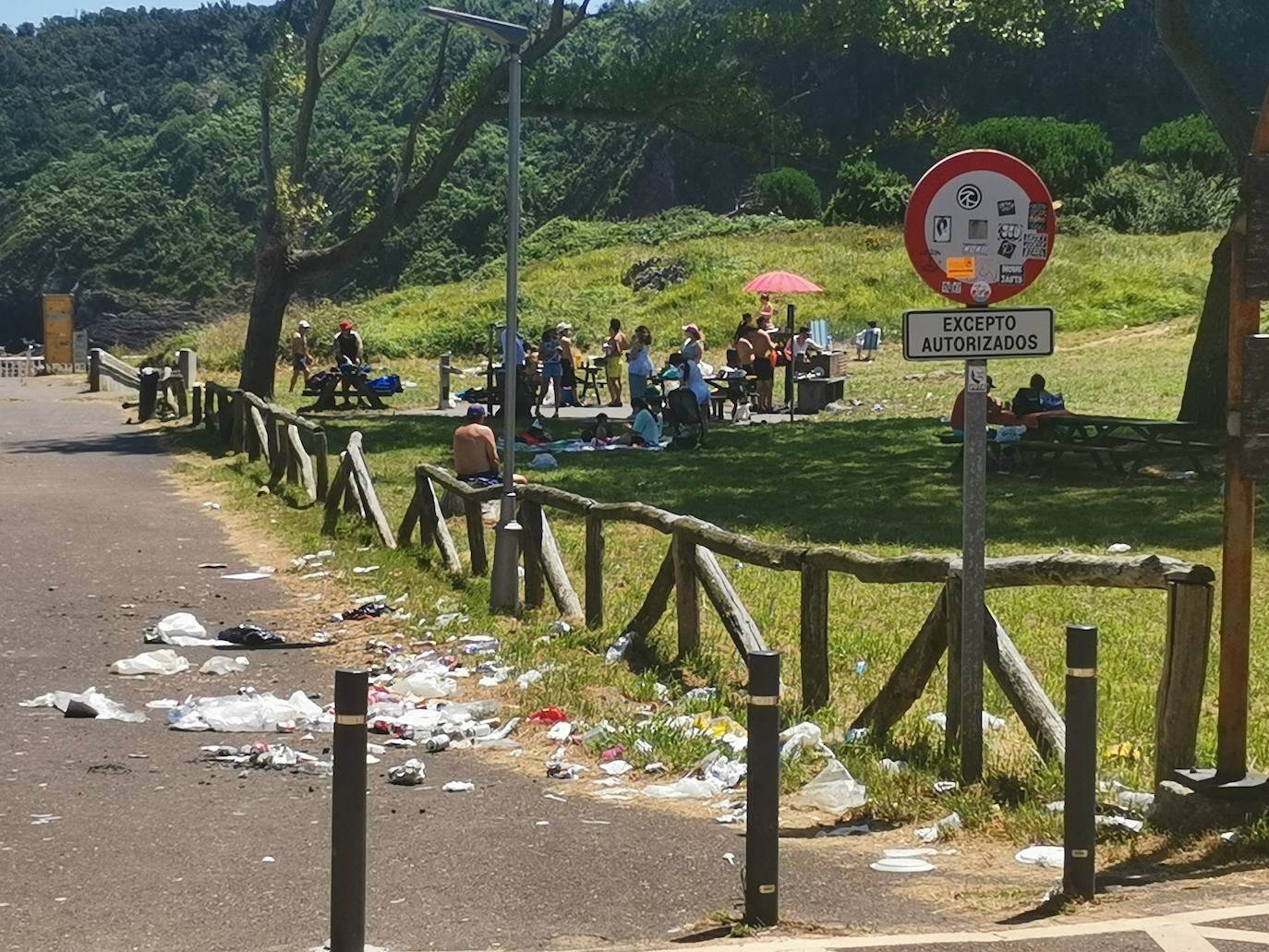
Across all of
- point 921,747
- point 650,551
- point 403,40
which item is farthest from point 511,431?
point 403,40

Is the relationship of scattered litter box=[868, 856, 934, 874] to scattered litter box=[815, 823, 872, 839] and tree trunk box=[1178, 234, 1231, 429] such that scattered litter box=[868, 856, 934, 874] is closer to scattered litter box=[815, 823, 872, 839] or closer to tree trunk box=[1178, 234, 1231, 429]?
scattered litter box=[815, 823, 872, 839]

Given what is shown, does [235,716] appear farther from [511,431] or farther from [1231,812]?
[1231,812]

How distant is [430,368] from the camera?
44.0 meters

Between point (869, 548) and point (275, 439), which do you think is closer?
point (869, 548)

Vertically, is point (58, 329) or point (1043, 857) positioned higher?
point (58, 329)

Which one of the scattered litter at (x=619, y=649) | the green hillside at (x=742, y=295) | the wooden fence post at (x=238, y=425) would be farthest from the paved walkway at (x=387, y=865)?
the green hillside at (x=742, y=295)

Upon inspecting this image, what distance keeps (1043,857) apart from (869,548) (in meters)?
8.38

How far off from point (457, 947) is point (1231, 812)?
9.24ft

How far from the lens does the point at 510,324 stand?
13359 mm

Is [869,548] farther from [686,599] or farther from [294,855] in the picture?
[294,855]

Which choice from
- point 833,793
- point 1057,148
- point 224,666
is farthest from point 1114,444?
point 1057,148

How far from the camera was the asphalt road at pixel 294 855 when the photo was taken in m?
6.15

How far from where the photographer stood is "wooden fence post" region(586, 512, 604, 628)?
12.2 metres

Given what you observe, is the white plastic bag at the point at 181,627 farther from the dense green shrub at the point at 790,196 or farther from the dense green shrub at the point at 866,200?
the dense green shrub at the point at 790,196
